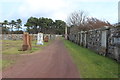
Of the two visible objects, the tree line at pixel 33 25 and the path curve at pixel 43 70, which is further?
the tree line at pixel 33 25

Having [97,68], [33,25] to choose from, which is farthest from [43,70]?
[33,25]

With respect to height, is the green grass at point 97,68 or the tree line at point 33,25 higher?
the tree line at point 33,25

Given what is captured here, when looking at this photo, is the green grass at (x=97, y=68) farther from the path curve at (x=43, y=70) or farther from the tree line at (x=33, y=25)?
the tree line at (x=33, y=25)

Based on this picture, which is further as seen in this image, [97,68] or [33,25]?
[33,25]

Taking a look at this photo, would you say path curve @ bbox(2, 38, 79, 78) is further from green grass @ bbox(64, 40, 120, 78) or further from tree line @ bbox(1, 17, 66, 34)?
tree line @ bbox(1, 17, 66, 34)

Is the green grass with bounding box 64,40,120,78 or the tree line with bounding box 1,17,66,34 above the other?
the tree line with bounding box 1,17,66,34

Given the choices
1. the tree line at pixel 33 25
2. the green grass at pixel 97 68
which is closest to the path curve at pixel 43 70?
the green grass at pixel 97 68

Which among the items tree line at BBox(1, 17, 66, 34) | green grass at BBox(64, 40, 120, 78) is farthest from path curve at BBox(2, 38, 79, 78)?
tree line at BBox(1, 17, 66, 34)

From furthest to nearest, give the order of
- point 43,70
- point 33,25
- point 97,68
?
point 33,25, point 97,68, point 43,70

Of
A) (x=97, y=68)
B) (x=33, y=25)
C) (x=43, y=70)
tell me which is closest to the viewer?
(x=43, y=70)

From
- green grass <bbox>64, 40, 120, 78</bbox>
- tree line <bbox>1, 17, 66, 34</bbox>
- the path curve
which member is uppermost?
tree line <bbox>1, 17, 66, 34</bbox>

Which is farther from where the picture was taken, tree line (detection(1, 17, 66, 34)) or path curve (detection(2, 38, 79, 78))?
tree line (detection(1, 17, 66, 34))

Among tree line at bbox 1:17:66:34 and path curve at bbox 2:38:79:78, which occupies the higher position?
tree line at bbox 1:17:66:34

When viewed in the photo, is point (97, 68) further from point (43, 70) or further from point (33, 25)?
point (33, 25)
